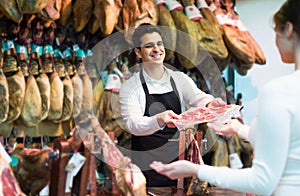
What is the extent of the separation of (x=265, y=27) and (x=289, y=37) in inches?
65.9

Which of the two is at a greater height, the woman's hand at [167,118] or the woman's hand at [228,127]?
the woman's hand at [167,118]

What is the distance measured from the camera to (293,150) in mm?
641

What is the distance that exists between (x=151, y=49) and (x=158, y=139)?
160mm

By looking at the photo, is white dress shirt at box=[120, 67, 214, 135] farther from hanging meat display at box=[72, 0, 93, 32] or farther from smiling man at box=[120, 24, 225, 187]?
hanging meat display at box=[72, 0, 93, 32]

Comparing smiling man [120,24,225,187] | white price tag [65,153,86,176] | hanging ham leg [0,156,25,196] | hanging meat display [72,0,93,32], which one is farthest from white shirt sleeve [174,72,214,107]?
hanging meat display [72,0,93,32]

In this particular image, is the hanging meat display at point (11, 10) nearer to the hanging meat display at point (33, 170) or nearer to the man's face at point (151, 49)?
the hanging meat display at point (33, 170)

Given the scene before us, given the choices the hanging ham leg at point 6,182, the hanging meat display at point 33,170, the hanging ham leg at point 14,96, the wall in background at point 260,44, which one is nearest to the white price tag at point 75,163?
the hanging meat display at point 33,170

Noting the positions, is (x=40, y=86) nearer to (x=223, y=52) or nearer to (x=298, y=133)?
(x=223, y=52)

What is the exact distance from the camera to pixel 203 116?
83 cm

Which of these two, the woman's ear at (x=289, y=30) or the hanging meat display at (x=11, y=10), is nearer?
the woman's ear at (x=289, y=30)

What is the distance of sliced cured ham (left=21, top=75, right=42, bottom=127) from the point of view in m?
1.73

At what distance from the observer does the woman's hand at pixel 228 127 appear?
83cm

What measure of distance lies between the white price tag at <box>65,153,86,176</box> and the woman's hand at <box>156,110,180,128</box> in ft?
2.76

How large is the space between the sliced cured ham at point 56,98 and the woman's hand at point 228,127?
1031 millimetres
